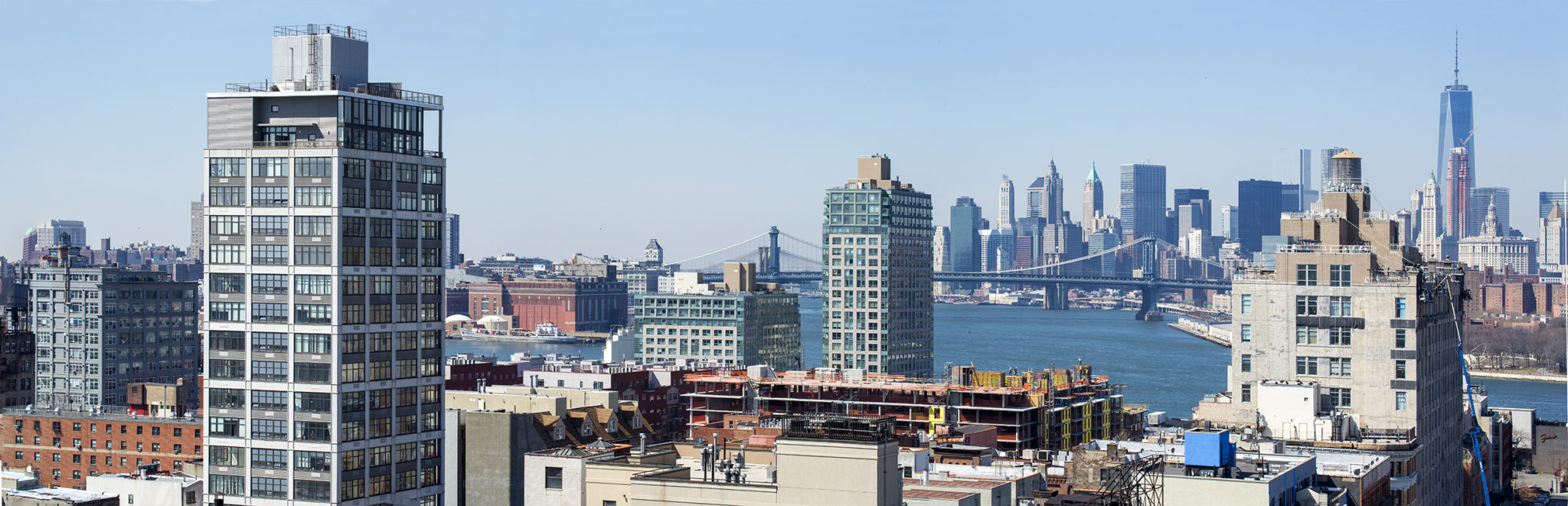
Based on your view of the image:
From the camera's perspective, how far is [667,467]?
26.5 metres

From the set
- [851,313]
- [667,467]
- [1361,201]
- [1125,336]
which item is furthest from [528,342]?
[667,467]

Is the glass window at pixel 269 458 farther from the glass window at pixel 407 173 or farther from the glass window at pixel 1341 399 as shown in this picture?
the glass window at pixel 1341 399

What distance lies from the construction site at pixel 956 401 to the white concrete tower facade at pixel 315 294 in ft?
69.5

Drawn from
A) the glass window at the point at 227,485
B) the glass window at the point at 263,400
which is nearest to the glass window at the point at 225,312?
the glass window at the point at 263,400

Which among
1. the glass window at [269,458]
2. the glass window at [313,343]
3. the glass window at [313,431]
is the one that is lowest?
the glass window at [269,458]

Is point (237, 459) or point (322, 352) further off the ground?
point (322, 352)

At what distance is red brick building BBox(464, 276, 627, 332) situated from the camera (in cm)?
19175

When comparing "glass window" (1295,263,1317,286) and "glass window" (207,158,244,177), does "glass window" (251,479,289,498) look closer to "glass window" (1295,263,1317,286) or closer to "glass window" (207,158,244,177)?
"glass window" (207,158,244,177)

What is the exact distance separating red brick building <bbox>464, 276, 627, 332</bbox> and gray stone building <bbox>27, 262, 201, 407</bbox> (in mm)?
107296

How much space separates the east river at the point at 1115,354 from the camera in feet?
329

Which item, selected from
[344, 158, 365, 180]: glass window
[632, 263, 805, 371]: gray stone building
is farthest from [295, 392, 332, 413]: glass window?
[632, 263, 805, 371]: gray stone building

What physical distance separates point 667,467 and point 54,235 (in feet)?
337

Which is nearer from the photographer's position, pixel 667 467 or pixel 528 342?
pixel 667 467

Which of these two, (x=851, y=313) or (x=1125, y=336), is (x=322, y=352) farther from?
(x=1125, y=336)
